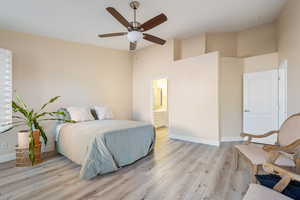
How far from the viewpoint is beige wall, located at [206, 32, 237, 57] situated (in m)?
4.71

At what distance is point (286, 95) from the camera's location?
3.24 m

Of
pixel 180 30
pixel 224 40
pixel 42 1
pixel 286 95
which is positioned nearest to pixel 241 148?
pixel 286 95

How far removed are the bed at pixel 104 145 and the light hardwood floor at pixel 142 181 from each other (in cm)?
14

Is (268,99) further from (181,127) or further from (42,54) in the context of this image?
(42,54)

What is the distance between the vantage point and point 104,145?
2539mm

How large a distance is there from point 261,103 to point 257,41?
1849 millimetres

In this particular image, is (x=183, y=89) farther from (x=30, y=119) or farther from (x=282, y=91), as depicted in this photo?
(x=30, y=119)

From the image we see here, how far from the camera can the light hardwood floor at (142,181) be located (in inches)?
78.3

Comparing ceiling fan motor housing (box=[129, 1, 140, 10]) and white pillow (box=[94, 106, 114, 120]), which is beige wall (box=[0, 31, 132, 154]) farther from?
ceiling fan motor housing (box=[129, 1, 140, 10])

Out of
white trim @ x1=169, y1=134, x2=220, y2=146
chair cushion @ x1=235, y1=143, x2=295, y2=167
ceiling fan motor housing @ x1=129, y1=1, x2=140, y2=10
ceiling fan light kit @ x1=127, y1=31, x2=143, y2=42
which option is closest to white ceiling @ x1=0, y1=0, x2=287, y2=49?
ceiling fan motor housing @ x1=129, y1=1, x2=140, y2=10

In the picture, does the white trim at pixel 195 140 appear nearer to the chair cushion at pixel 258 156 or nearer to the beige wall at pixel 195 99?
the beige wall at pixel 195 99

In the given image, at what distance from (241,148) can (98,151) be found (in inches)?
86.3

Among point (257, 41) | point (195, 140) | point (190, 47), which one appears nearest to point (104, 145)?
point (195, 140)

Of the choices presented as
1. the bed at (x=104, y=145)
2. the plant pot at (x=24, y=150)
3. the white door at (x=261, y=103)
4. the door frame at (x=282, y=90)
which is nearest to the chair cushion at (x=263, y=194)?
the bed at (x=104, y=145)
